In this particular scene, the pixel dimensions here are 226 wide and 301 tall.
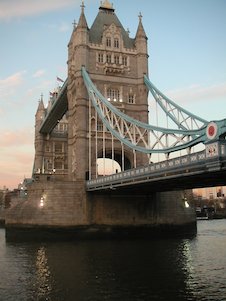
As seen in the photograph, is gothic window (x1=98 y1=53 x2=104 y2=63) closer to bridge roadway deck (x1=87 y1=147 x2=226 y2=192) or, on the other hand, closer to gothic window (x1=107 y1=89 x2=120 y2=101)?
gothic window (x1=107 y1=89 x2=120 y2=101)

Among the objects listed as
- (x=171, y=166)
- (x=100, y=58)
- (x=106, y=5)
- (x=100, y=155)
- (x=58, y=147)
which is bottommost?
(x=171, y=166)

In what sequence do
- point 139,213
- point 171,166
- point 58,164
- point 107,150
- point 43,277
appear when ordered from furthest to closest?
point 58,164, point 107,150, point 139,213, point 171,166, point 43,277

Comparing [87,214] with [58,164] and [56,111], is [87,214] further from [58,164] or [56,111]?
[58,164]

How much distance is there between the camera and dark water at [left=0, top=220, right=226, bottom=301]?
1720 cm

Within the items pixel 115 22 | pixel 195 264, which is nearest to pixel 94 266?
pixel 195 264

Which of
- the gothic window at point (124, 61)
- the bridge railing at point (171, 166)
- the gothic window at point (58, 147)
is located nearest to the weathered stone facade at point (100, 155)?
the gothic window at point (124, 61)

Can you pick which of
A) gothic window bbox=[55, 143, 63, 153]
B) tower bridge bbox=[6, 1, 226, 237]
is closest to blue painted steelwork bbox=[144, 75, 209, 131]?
tower bridge bbox=[6, 1, 226, 237]

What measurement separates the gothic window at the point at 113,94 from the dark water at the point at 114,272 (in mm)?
22711

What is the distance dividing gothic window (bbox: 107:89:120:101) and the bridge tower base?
14.1 metres

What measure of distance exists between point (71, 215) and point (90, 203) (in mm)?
2546

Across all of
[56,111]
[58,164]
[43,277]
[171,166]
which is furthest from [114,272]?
[58,164]

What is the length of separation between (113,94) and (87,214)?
18.0 meters

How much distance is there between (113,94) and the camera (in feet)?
167

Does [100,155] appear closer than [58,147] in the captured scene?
Yes
